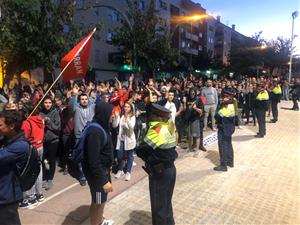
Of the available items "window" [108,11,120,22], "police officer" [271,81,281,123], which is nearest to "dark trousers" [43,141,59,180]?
"police officer" [271,81,281,123]

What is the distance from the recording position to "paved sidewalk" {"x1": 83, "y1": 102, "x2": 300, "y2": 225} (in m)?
5.18

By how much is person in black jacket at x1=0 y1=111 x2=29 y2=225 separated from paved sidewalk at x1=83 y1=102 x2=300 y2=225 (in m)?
1.84

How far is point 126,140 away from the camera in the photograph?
22.6 ft

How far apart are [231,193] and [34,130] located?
3.62m

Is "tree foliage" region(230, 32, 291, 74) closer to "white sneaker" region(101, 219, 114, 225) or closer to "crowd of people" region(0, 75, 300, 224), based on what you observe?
"crowd of people" region(0, 75, 300, 224)

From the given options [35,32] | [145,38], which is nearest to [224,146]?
[35,32]

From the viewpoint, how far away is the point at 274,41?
45.1 meters

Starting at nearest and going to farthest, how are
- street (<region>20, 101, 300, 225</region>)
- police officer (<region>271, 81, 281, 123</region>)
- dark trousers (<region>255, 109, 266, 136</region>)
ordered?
street (<region>20, 101, 300, 225</region>)
dark trousers (<region>255, 109, 266, 136</region>)
police officer (<region>271, 81, 281, 123</region>)

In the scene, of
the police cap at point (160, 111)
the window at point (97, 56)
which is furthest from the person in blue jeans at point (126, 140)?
the window at point (97, 56)

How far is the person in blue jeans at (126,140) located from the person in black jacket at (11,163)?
3616mm

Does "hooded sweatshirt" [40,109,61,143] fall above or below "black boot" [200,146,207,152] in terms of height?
above

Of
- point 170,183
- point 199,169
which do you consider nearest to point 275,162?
point 199,169

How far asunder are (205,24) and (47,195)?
210 ft

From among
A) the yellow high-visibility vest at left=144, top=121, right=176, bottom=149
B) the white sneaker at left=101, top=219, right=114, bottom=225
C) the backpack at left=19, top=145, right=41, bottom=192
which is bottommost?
the white sneaker at left=101, top=219, right=114, bottom=225
